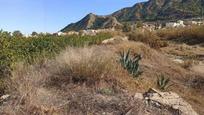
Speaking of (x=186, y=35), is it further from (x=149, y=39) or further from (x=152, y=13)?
(x=152, y=13)

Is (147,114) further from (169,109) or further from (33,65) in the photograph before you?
(33,65)

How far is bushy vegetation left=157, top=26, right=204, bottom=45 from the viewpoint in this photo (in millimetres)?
28641

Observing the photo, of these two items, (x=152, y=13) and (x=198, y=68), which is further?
(x=152, y=13)

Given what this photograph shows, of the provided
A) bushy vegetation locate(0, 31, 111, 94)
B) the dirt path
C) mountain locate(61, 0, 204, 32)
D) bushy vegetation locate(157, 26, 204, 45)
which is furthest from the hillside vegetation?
mountain locate(61, 0, 204, 32)

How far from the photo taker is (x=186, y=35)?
30219 millimetres

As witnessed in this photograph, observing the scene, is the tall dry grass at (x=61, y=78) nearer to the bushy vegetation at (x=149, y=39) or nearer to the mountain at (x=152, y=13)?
the bushy vegetation at (x=149, y=39)

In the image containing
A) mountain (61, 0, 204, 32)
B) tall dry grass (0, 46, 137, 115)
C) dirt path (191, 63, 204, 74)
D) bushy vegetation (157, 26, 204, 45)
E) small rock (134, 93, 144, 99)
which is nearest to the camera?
tall dry grass (0, 46, 137, 115)

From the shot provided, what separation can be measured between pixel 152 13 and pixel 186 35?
51132 millimetres

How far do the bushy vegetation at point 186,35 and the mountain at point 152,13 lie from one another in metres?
30.8

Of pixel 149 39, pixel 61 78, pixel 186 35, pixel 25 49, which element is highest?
pixel 25 49

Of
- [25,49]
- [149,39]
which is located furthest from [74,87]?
[149,39]

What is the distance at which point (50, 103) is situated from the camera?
8.78 metres

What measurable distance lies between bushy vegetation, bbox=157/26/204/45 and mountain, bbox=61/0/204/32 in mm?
30779

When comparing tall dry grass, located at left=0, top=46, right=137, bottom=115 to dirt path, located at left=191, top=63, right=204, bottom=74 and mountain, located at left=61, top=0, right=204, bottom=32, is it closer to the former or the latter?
dirt path, located at left=191, top=63, right=204, bottom=74
